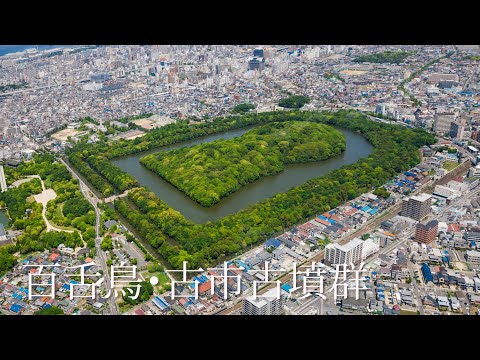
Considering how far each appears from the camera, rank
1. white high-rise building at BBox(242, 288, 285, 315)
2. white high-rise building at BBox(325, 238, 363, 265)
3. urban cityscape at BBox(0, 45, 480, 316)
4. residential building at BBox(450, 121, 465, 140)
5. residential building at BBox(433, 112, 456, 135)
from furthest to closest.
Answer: residential building at BBox(433, 112, 456, 135) → residential building at BBox(450, 121, 465, 140) → white high-rise building at BBox(325, 238, 363, 265) → urban cityscape at BBox(0, 45, 480, 316) → white high-rise building at BBox(242, 288, 285, 315)

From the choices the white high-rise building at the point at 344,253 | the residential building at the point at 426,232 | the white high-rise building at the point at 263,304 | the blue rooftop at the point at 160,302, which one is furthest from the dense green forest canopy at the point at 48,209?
the residential building at the point at 426,232

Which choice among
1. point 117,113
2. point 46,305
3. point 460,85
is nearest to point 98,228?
point 46,305

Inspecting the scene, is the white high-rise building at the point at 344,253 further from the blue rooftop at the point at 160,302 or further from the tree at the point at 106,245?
the tree at the point at 106,245

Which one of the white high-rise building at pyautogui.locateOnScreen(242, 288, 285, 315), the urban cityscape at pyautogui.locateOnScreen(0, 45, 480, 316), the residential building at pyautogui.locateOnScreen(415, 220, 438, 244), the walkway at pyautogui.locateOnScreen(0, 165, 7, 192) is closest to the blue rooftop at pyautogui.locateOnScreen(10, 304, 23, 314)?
the urban cityscape at pyautogui.locateOnScreen(0, 45, 480, 316)

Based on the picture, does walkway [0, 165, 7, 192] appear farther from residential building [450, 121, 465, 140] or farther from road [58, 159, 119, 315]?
residential building [450, 121, 465, 140]

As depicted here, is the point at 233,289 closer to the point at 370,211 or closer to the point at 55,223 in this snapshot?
the point at 370,211

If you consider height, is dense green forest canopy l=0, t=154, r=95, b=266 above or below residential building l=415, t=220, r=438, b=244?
below
